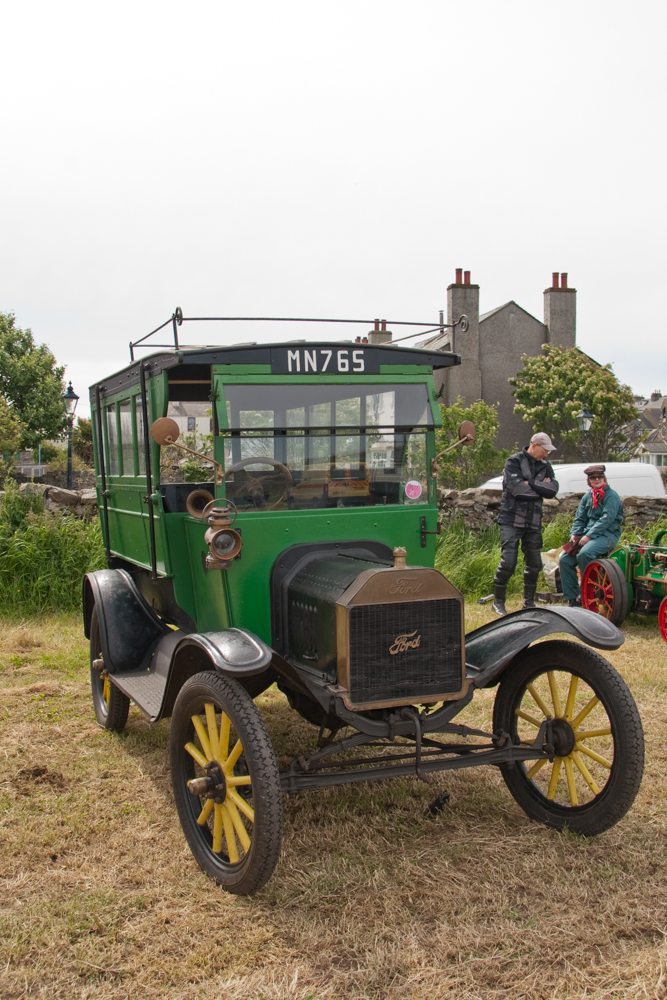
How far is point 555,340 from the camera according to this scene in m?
30.6

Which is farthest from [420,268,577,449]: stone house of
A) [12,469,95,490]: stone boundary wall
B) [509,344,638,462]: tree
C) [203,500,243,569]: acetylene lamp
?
[203,500,243,569]: acetylene lamp

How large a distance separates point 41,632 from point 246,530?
480 cm

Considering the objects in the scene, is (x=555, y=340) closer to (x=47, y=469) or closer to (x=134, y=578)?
(x=47, y=469)

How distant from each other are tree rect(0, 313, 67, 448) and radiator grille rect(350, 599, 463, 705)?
116 feet

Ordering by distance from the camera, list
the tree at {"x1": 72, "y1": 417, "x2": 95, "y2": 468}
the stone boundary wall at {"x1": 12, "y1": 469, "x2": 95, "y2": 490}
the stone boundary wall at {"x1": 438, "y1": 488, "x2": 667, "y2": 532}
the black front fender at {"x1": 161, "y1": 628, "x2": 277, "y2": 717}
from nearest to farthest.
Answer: the black front fender at {"x1": 161, "y1": 628, "x2": 277, "y2": 717} < the stone boundary wall at {"x1": 438, "y1": 488, "x2": 667, "y2": 532} < the stone boundary wall at {"x1": 12, "y1": 469, "x2": 95, "y2": 490} < the tree at {"x1": 72, "y1": 417, "x2": 95, "y2": 468}

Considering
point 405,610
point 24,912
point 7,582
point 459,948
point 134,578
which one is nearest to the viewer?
point 459,948

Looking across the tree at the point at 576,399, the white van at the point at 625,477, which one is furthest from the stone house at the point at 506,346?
the white van at the point at 625,477

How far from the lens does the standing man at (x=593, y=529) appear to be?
7969 mm

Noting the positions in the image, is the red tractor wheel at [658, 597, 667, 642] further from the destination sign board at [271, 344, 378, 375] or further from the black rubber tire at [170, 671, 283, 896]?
the black rubber tire at [170, 671, 283, 896]

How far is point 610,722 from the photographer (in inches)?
135

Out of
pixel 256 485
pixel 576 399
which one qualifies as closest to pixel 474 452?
pixel 576 399

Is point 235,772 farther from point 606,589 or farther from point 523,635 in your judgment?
point 606,589

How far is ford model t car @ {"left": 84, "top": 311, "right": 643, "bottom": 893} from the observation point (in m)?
3.38

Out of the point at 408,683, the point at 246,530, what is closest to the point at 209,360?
the point at 246,530
